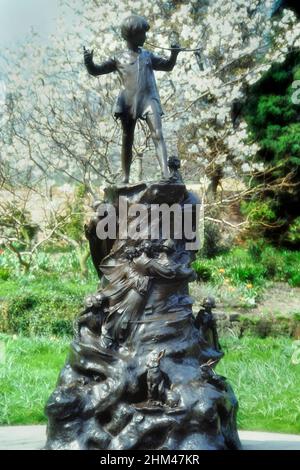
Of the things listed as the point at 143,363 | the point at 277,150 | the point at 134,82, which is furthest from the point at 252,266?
the point at 143,363

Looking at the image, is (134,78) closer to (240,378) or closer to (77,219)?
(240,378)

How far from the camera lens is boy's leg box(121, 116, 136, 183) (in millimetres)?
6352

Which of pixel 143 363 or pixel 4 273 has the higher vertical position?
pixel 4 273

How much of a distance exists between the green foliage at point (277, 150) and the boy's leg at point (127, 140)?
10.3m

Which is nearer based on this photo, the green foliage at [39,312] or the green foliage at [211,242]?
the green foliage at [39,312]

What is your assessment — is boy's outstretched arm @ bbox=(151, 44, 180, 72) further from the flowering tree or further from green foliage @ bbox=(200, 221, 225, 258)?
green foliage @ bbox=(200, 221, 225, 258)

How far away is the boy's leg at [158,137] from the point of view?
6.05 meters

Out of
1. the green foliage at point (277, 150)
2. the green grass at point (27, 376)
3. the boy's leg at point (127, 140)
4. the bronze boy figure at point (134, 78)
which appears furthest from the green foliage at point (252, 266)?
the bronze boy figure at point (134, 78)

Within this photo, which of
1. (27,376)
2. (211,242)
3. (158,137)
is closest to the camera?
(158,137)

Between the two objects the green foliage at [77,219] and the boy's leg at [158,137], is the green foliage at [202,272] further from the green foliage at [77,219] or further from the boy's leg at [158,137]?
the boy's leg at [158,137]

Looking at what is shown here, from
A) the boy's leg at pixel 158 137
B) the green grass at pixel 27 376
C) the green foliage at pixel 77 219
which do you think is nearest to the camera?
the boy's leg at pixel 158 137

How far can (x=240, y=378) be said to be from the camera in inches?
370

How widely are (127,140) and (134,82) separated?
0.46 meters

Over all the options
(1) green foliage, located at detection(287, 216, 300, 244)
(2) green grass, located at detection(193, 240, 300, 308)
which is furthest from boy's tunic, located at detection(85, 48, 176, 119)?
(1) green foliage, located at detection(287, 216, 300, 244)
